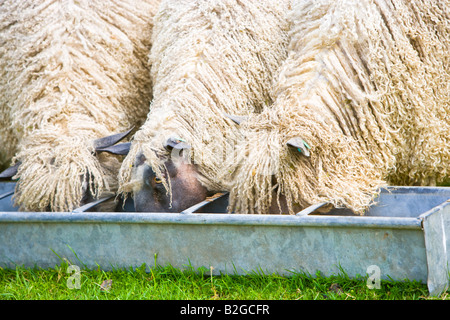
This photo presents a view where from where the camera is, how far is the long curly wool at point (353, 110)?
2936 millimetres

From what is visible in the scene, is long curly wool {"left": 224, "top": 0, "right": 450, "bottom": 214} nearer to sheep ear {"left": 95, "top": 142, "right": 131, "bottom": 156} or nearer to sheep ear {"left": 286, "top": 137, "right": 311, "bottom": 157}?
sheep ear {"left": 286, "top": 137, "right": 311, "bottom": 157}

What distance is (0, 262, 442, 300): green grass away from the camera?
2.43m

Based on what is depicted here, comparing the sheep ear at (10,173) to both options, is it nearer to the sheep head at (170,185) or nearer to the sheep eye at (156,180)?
the sheep head at (170,185)

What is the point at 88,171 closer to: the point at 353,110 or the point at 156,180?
the point at 156,180

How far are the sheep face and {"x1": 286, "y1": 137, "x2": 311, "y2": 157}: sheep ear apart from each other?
2.41ft

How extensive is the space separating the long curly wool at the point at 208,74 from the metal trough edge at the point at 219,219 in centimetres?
48

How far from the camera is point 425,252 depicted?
2289mm

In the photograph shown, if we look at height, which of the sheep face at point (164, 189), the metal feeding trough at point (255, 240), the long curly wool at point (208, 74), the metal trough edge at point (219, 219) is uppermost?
the long curly wool at point (208, 74)

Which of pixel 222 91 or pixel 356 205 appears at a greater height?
pixel 222 91

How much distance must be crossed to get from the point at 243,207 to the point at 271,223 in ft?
1.52

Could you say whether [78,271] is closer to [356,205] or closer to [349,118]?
[356,205]

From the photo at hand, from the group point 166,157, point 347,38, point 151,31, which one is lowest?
point 166,157

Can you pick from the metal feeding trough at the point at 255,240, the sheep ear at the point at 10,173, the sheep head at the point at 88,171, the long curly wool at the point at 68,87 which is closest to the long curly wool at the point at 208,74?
the sheep head at the point at 88,171

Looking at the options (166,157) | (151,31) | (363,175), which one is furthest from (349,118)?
(151,31)
